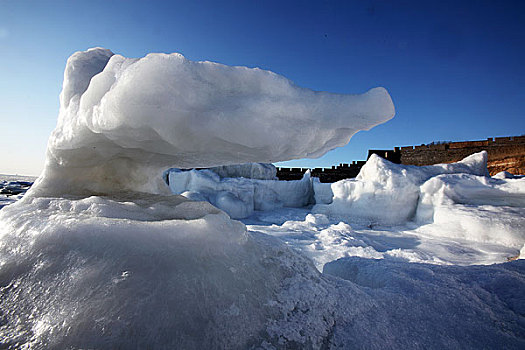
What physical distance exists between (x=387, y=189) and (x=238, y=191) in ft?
15.7

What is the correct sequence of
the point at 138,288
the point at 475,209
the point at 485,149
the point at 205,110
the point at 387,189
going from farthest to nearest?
the point at 485,149 → the point at 387,189 → the point at 475,209 → the point at 205,110 → the point at 138,288

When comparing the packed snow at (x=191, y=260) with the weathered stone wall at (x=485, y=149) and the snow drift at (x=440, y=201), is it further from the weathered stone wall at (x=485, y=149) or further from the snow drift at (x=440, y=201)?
the weathered stone wall at (x=485, y=149)

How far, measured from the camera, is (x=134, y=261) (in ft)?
2.61

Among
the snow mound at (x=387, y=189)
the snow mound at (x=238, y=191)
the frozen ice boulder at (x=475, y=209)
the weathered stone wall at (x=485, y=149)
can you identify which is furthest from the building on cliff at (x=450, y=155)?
the frozen ice boulder at (x=475, y=209)

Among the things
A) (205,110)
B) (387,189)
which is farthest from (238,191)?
(205,110)

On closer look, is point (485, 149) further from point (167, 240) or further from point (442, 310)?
point (167, 240)

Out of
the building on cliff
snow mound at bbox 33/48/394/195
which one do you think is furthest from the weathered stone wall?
snow mound at bbox 33/48/394/195

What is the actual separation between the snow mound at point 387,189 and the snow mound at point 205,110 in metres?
5.78

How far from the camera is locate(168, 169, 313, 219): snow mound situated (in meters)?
7.30

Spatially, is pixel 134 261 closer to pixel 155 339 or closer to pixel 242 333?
pixel 155 339

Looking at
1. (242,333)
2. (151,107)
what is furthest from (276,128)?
(242,333)

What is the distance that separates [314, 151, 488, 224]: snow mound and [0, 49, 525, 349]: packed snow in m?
5.05

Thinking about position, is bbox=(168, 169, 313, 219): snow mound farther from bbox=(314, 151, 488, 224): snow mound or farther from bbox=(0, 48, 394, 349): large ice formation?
bbox=(0, 48, 394, 349): large ice formation

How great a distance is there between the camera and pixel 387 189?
6164 millimetres
